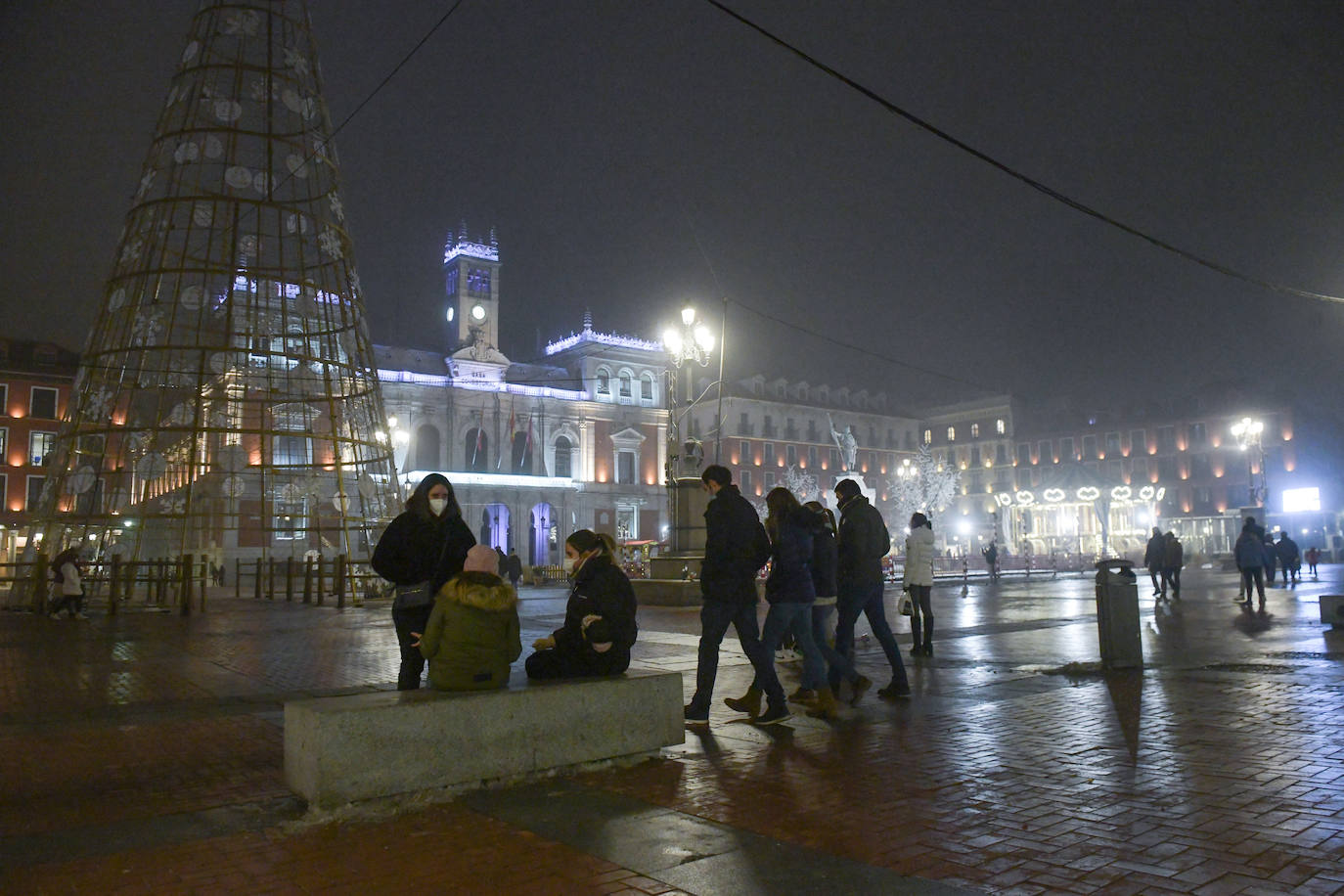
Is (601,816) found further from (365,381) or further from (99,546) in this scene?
(99,546)

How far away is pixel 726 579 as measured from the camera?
6438 mm

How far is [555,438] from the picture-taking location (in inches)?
2319

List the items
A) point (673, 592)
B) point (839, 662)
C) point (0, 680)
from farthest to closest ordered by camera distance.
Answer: point (673, 592), point (0, 680), point (839, 662)

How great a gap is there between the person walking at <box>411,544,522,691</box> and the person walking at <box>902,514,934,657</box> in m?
6.06

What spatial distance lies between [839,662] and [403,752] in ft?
12.3

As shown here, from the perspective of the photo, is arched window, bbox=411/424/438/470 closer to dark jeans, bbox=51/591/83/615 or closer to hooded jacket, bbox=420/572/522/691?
dark jeans, bbox=51/591/83/615

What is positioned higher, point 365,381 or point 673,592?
point 365,381

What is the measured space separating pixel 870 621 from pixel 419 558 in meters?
3.93

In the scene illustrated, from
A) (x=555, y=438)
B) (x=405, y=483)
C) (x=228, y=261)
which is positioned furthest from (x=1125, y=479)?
(x=228, y=261)

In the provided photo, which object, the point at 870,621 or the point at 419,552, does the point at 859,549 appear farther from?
the point at 419,552

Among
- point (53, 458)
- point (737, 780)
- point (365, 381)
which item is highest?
point (365, 381)

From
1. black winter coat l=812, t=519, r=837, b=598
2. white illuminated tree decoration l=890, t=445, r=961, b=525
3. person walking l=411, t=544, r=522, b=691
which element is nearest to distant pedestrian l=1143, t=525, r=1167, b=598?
black winter coat l=812, t=519, r=837, b=598

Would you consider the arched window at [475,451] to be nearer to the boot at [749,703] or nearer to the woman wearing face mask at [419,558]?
the boot at [749,703]

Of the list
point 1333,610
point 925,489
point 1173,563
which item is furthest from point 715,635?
point 925,489
